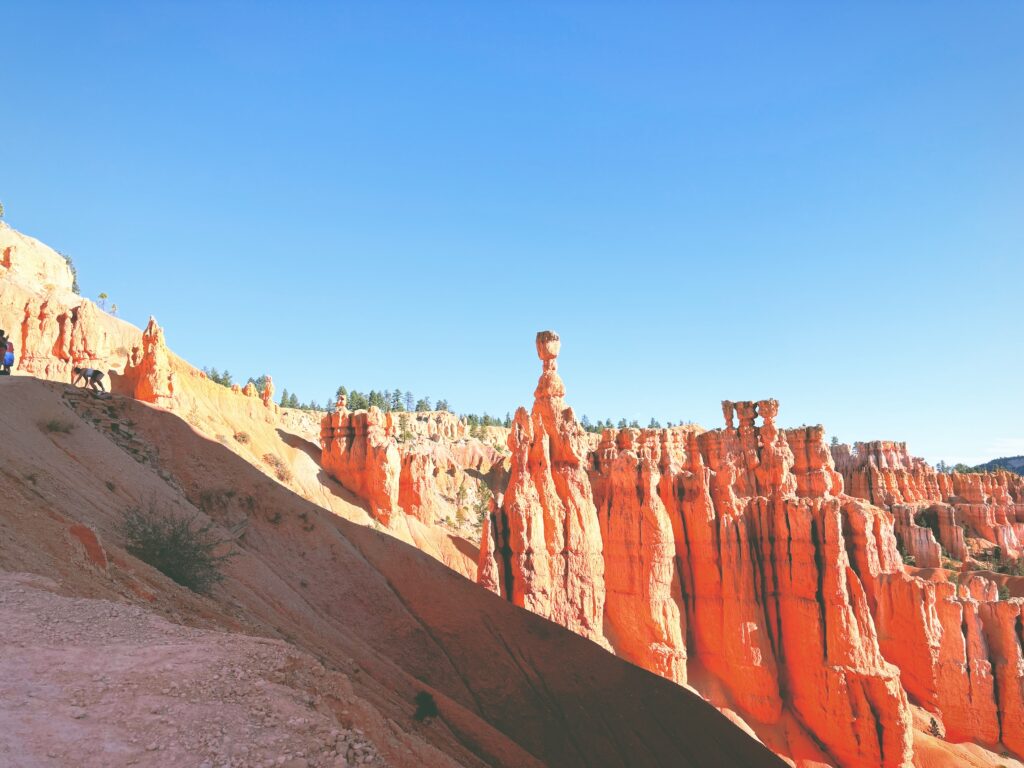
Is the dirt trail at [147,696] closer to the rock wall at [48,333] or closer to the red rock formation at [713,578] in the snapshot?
the red rock formation at [713,578]

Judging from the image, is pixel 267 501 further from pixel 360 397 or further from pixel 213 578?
pixel 360 397

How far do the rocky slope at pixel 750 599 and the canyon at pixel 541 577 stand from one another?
10cm

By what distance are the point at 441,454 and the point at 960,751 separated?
2280 inches

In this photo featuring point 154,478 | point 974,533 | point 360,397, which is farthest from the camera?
point 360,397

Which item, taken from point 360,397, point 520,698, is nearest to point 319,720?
point 520,698

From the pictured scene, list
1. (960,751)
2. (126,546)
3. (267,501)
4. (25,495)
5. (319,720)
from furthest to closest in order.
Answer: (960,751)
(267,501)
(126,546)
(25,495)
(319,720)

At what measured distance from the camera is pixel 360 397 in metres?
123

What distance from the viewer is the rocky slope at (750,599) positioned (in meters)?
28.0

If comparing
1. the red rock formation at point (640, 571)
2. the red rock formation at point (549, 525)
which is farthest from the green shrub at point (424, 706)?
the red rock formation at point (640, 571)

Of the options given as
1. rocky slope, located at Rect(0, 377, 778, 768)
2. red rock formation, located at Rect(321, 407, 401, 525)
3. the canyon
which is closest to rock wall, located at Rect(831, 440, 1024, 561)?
the canyon

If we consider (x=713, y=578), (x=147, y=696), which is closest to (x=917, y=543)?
(x=713, y=578)

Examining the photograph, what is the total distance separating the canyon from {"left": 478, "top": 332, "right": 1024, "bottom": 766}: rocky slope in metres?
0.10

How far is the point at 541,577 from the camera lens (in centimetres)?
2722

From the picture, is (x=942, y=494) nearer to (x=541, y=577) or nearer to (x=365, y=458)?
(x=365, y=458)
